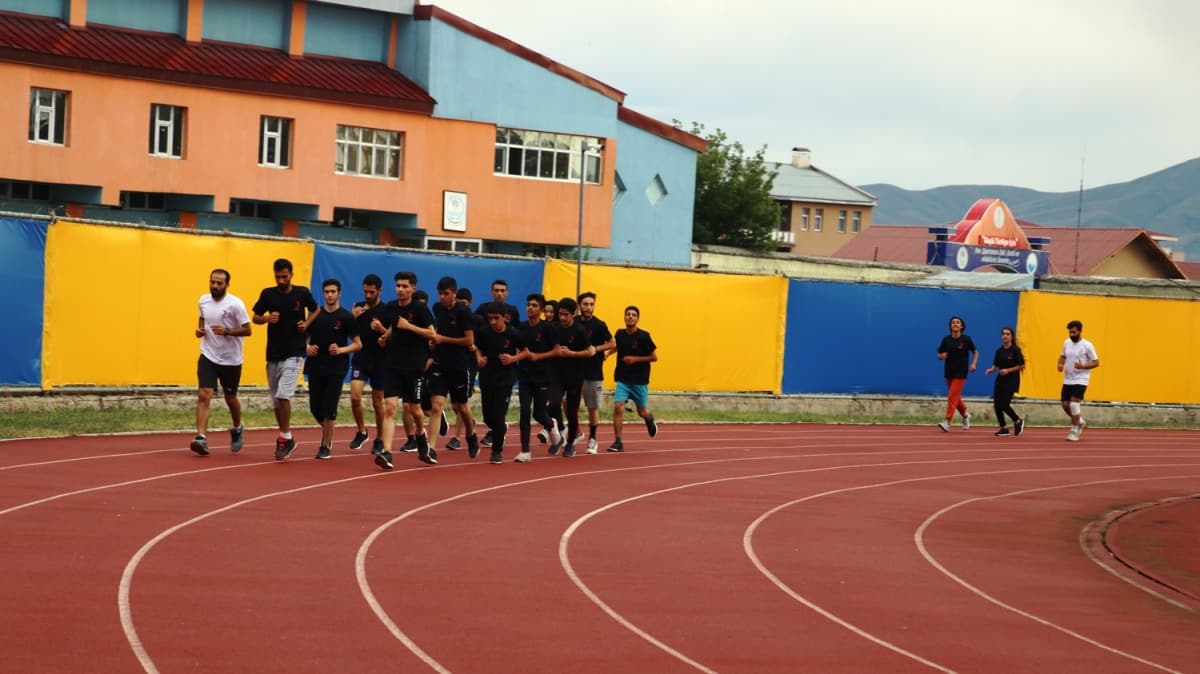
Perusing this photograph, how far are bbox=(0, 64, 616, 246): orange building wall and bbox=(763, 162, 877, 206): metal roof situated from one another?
81.2 m

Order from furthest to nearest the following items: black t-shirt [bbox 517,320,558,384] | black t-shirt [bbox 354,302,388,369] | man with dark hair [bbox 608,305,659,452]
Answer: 1. man with dark hair [bbox 608,305,659,452]
2. black t-shirt [bbox 517,320,558,384]
3. black t-shirt [bbox 354,302,388,369]

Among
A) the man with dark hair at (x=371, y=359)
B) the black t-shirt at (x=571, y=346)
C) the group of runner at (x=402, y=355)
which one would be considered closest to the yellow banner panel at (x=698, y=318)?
the black t-shirt at (x=571, y=346)

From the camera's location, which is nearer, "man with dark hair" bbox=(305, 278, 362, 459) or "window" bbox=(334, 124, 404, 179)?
"man with dark hair" bbox=(305, 278, 362, 459)

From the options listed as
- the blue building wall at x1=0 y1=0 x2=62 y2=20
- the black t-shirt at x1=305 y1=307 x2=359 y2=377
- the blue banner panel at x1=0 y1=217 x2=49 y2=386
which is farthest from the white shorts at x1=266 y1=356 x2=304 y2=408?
the blue building wall at x1=0 y1=0 x2=62 y2=20

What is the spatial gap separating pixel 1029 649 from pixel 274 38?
46.7 meters

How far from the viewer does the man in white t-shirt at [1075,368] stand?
26312 millimetres

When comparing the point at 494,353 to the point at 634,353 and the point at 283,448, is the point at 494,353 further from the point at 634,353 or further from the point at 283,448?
the point at 634,353

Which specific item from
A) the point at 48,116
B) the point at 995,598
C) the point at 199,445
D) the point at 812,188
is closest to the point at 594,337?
the point at 199,445

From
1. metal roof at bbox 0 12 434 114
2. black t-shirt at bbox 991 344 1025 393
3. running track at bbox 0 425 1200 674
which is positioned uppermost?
metal roof at bbox 0 12 434 114

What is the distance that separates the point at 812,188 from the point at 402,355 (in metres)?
126

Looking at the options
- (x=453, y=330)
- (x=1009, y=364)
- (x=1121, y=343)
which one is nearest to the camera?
(x=453, y=330)

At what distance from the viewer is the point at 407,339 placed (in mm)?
17250

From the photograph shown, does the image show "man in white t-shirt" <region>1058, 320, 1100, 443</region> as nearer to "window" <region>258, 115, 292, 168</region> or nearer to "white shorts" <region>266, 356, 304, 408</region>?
"white shorts" <region>266, 356, 304, 408</region>

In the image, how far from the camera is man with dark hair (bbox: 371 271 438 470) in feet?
56.2
